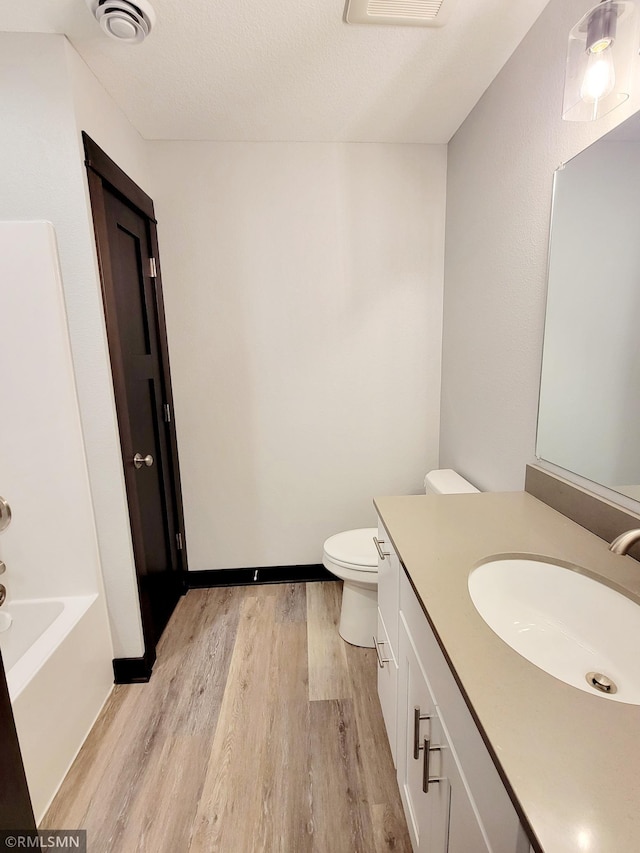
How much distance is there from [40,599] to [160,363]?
1.17m

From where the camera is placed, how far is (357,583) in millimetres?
1812

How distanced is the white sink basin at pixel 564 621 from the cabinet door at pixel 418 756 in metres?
0.23

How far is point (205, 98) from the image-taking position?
164 cm

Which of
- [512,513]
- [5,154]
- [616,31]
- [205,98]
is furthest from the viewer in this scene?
[205,98]

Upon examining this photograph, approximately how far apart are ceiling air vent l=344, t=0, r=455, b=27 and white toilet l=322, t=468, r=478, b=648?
67.5 inches

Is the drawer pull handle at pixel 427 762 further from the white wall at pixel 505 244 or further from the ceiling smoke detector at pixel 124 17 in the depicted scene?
the ceiling smoke detector at pixel 124 17

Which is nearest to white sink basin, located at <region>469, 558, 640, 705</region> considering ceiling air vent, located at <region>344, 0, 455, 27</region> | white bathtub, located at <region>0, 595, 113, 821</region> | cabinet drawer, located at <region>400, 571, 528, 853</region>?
cabinet drawer, located at <region>400, 571, 528, 853</region>

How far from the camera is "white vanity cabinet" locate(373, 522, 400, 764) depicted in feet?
3.87

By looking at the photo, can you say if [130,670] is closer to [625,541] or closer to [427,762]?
[427,762]

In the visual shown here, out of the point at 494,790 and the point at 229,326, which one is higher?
the point at 229,326

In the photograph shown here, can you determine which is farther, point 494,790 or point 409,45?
point 409,45

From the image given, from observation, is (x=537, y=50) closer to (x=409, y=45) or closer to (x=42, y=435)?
(x=409, y=45)

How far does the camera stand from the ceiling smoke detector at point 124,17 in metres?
1.15

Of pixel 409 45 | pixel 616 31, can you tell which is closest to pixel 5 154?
pixel 409 45
